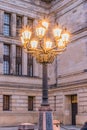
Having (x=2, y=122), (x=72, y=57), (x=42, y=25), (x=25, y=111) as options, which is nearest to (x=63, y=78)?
(x=72, y=57)

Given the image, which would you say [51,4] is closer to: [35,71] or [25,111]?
[35,71]

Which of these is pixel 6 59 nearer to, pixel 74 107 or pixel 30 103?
pixel 30 103

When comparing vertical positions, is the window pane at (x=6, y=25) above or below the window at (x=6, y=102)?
above

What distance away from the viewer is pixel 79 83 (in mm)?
29891

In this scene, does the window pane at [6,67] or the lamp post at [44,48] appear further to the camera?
the window pane at [6,67]

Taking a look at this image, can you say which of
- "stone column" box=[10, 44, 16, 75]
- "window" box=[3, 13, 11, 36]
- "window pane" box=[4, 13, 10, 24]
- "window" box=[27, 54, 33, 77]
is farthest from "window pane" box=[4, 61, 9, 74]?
"window pane" box=[4, 13, 10, 24]

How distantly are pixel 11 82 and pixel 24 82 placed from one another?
1573 mm

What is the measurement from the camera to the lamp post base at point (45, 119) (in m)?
14.2

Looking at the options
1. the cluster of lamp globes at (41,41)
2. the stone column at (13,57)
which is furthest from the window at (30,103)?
the cluster of lamp globes at (41,41)

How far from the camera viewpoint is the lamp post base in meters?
14.2

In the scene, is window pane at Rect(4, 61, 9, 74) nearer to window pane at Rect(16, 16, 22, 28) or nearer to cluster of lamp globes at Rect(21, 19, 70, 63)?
window pane at Rect(16, 16, 22, 28)

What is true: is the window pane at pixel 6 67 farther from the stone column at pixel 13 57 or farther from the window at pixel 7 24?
the window at pixel 7 24

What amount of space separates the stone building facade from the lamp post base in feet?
50.4

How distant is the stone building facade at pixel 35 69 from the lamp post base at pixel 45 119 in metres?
15.4
